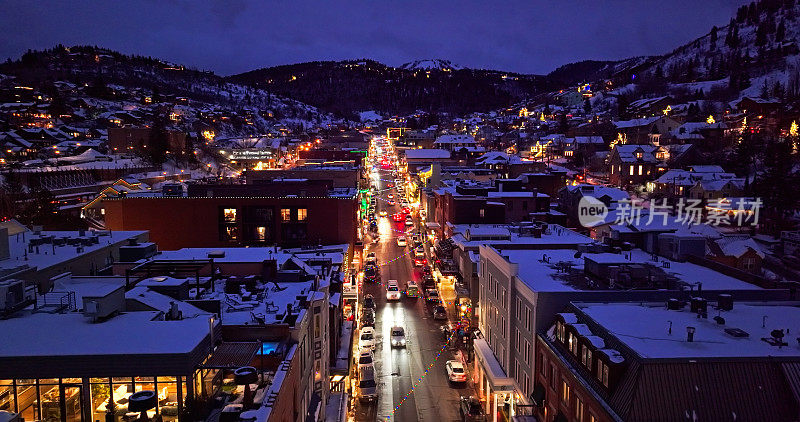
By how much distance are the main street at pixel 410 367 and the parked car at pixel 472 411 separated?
0.48 meters

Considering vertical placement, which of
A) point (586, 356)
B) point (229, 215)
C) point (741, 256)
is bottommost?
point (741, 256)

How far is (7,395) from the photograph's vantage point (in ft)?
38.8

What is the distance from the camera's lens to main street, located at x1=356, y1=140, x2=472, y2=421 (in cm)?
2642

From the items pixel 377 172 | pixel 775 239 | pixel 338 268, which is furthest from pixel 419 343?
pixel 377 172

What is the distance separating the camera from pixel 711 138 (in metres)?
89.8

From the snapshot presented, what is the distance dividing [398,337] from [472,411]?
Result: 10.1 m

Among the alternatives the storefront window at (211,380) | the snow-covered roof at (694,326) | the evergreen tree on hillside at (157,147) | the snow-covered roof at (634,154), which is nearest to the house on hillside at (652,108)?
the snow-covered roof at (634,154)

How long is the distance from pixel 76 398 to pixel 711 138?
3934 inches

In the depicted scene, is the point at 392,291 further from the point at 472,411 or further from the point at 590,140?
the point at 590,140

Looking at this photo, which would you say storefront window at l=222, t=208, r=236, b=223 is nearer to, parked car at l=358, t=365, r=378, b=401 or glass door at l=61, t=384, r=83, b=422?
parked car at l=358, t=365, r=378, b=401

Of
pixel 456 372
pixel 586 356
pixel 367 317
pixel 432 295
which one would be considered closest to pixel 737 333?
pixel 586 356

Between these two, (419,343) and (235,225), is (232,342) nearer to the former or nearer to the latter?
(419,343)

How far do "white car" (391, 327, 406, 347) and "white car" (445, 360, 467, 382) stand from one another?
15.8ft

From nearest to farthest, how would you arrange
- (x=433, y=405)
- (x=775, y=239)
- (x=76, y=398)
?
(x=76, y=398) → (x=433, y=405) → (x=775, y=239)
